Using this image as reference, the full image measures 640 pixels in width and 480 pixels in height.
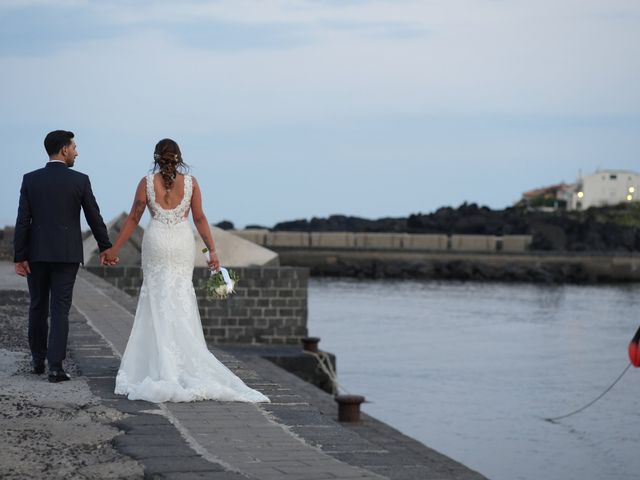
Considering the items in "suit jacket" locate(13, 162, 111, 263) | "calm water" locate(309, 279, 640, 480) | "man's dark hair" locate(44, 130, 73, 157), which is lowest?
"calm water" locate(309, 279, 640, 480)

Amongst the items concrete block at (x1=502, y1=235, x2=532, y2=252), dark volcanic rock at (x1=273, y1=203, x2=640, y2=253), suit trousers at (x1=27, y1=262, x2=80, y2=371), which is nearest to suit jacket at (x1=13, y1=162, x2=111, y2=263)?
suit trousers at (x1=27, y1=262, x2=80, y2=371)

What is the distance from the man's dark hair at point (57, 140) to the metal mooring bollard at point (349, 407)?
616cm

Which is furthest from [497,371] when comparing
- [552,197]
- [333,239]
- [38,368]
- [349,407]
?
[552,197]

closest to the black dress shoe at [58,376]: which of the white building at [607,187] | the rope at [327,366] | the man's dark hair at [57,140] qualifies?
the man's dark hair at [57,140]

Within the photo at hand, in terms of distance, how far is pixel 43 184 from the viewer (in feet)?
24.8

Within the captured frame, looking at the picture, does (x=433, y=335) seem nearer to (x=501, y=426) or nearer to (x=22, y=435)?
(x=501, y=426)

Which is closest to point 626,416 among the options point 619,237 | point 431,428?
point 431,428

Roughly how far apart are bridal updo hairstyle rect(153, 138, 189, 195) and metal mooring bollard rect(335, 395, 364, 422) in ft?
19.9

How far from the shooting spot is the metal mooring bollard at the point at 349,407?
13.1 m

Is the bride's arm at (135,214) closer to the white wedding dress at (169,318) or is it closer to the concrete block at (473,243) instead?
the white wedding dress at (169,318)

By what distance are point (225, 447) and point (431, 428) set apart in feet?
51.2

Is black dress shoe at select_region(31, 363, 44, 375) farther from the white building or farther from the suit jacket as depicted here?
the white building

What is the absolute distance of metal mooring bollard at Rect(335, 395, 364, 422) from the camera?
13.1 meters

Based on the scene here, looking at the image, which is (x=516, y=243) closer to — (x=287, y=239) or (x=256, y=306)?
(x=287, y=239)
